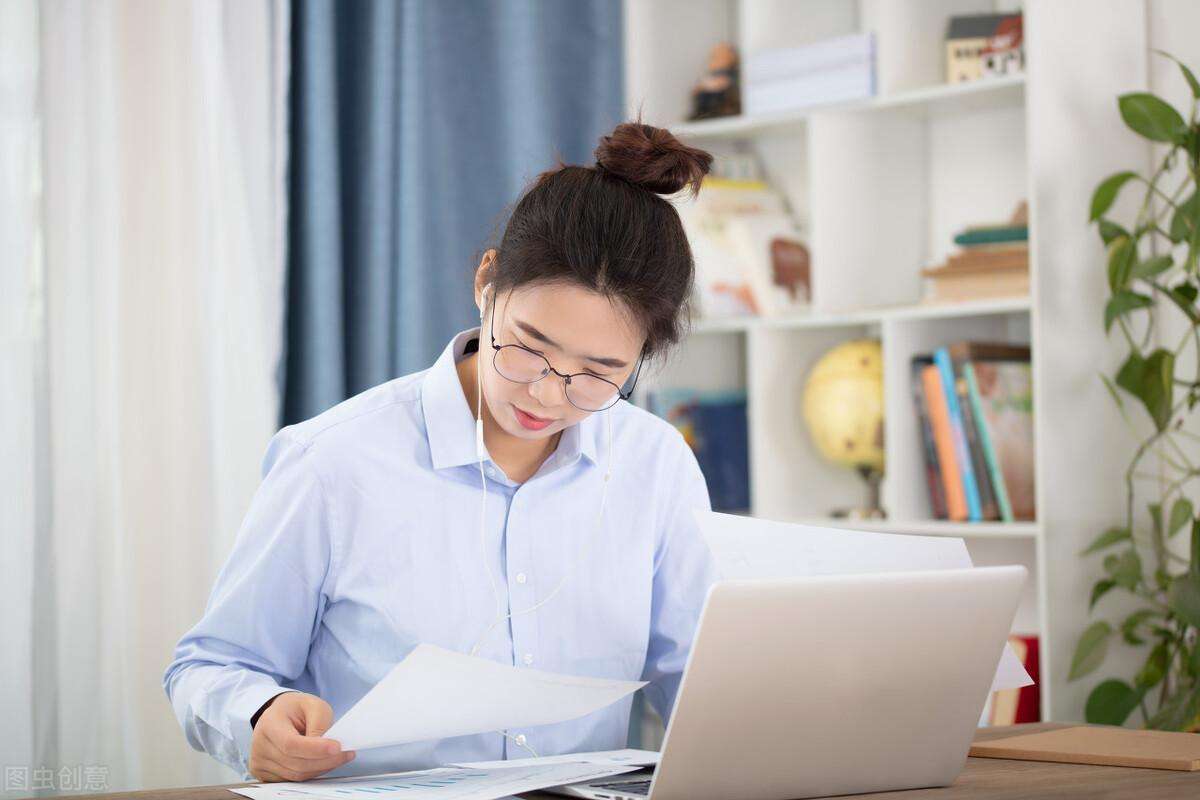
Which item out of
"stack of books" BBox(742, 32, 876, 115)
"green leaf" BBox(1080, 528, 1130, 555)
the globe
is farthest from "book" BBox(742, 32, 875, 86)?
"green leaf" BBox(1080, 528, 1130, 555)

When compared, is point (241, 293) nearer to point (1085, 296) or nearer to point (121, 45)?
point (121, 45)

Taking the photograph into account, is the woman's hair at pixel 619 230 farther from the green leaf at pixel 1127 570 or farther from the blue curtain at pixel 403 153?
the green leaf at pixel 1127 570

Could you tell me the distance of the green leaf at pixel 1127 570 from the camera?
225 cm

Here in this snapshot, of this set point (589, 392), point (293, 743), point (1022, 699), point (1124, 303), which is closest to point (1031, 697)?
point (1022, 699)

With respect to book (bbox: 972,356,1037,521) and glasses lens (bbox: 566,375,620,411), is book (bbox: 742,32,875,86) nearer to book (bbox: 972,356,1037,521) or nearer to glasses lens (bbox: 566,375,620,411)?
book (bbox: 972,356,1037,521)

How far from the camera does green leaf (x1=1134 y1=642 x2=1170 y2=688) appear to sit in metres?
2.29

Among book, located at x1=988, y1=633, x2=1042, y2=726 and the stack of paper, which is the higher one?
the stack of paper

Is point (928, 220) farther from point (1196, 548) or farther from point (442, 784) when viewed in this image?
point (442, 784)

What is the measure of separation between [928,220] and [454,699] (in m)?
2.15

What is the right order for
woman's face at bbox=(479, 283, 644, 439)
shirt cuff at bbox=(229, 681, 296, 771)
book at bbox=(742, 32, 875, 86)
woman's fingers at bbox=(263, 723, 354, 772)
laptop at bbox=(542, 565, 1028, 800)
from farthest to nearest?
book at bbox=(742, 32, 875, 86), woman's face at bbox=(479, 283, 644, 439), shirt cuff at bbox=(229, 681, 296, 771), woman's fingers at bbox=(263, 723, 354, 772), laptop at bbox=(542, 565, 1028, 800)

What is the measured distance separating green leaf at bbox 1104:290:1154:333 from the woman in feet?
3.74

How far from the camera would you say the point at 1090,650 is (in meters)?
2.29

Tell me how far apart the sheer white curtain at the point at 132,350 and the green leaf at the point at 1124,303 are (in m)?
1.42

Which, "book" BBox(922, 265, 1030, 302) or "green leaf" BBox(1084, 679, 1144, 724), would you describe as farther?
"book" BBox(922, 265, 1030, 302)
